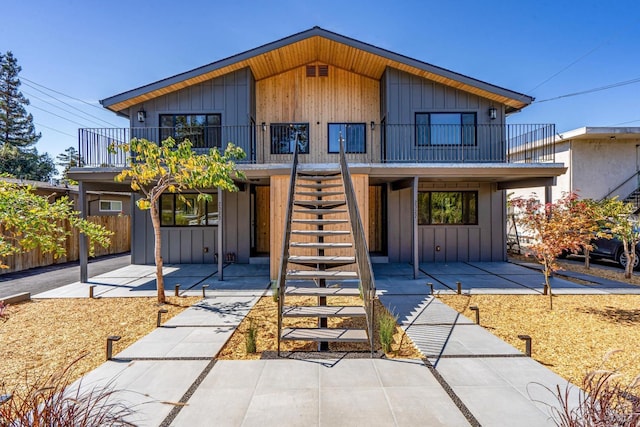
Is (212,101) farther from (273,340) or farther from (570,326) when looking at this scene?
(570,326)

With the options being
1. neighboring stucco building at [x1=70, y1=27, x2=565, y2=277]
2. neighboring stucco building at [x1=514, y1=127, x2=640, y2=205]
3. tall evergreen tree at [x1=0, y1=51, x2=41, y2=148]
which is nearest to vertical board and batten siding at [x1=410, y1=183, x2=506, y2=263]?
neighboring stucco building at [x1=70, y1=27, x2=565, y2=277]

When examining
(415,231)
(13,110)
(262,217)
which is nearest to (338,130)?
(262,217)

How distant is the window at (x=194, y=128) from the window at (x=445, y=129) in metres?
6.60

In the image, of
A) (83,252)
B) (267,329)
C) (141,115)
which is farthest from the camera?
(141,115)

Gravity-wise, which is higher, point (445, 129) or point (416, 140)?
point (445, 129)

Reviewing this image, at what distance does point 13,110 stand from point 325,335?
4200 centimetres

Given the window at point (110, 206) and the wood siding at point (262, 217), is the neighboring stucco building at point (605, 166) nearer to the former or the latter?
the wood siding at point (262, 217)

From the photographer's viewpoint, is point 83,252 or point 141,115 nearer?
point 83,252

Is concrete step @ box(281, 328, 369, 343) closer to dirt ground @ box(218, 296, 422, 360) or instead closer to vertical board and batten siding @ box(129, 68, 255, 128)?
dirt ground @ box(218, 296, 422, 360)

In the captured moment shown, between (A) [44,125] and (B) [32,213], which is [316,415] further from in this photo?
(A) [44,125]

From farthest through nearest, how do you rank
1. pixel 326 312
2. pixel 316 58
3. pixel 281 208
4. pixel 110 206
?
pixel 110 206
pixel 316 58
pixel 281 208
pixel 326 312

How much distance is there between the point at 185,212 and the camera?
1052cm

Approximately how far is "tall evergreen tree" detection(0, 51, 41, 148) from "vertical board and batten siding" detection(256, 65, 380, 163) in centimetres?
3360

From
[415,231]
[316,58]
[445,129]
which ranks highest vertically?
[316,58]
